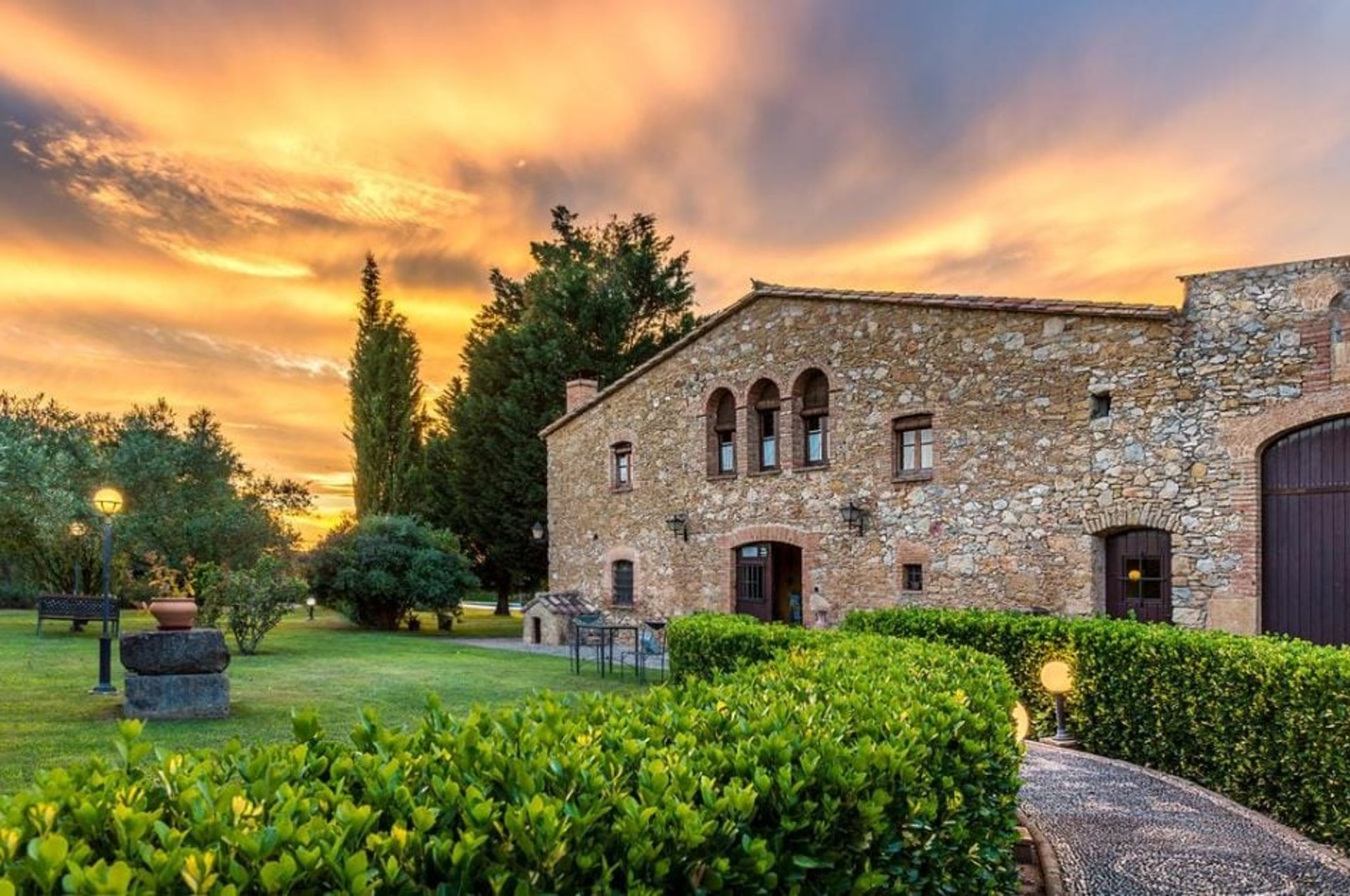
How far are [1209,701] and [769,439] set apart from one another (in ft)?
33.8

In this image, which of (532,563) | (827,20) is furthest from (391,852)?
(532,563)

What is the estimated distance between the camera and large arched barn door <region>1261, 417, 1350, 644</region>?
9.85 metres

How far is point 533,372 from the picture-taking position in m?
25.6

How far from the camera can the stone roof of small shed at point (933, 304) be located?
36.6ft

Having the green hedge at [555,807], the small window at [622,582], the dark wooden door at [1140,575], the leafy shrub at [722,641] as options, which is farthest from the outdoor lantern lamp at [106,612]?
the dark wooden door at [1140,575]

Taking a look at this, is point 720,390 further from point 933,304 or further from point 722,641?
point 722,641

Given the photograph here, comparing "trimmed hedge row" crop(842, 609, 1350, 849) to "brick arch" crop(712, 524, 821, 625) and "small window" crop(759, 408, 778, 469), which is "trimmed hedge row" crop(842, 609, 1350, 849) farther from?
"small window" crop(759, 408, 778, 469)

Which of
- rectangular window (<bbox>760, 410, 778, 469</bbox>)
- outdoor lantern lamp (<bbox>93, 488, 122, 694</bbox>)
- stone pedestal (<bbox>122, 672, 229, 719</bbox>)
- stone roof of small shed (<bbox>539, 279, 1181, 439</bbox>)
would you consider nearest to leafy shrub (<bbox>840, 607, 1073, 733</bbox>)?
stone roof of small shed (<bbox>539, 279, 1181, 439</bbox>)

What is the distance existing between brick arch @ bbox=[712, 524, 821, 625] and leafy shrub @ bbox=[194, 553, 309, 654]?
8.57 metres

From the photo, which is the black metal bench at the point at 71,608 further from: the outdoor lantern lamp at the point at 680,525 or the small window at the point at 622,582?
the outdoor lantern lamp at the point at 680,525

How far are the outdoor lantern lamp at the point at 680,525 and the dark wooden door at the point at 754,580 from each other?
1273 mm

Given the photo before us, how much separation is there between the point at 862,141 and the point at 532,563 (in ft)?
59.5

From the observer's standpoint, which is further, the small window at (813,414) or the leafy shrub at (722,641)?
the small window at (813,414)

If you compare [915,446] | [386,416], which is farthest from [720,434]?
[386,416]
